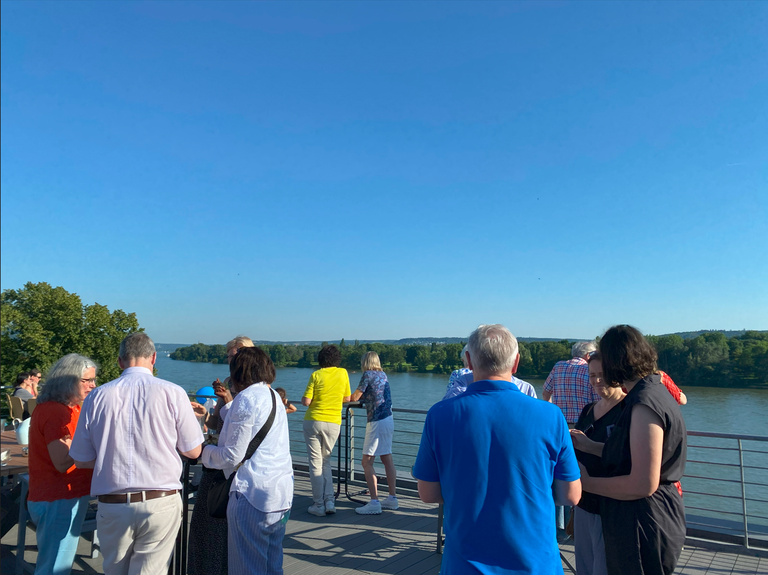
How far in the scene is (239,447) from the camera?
242cm

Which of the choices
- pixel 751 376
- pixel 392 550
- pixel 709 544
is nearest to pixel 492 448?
pixel 392 550

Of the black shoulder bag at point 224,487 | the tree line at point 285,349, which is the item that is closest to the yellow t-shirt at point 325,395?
the black shoulder bag at point 224,487

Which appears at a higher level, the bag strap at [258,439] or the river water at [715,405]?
the bag strap at [258,439]

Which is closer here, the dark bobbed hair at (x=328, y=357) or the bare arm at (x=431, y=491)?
the bare arm at (x=431, y=491)

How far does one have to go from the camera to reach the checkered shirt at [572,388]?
3.94 m

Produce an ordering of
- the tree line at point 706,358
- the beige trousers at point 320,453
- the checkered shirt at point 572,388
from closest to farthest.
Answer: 1. the checkered shirt at point 572,388
2. the beige trousers at point 320,453
3. the tree line at point 706,358

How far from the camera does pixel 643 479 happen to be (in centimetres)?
165

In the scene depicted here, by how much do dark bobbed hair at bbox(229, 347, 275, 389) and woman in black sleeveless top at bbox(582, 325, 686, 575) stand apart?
1565 mm

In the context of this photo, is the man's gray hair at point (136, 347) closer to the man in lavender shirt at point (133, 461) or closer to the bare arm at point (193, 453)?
the man in lavender shirt at point (133, 461)

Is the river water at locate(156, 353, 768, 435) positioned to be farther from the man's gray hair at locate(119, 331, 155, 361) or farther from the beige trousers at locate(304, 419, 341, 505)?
the man's gray hair at locate(119, 331, 155, 361)

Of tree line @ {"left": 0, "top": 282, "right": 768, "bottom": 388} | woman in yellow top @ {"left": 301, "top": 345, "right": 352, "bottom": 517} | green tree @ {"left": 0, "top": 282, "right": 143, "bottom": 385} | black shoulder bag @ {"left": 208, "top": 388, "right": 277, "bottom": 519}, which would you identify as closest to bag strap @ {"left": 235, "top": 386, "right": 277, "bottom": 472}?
black shoulder bag @ {"left": 208, "top": 388, "right": 277, "bottom": 519}

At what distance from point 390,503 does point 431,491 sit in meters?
3.31

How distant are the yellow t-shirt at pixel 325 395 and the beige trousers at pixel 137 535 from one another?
2.13m

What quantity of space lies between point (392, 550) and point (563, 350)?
23114 millimetres
